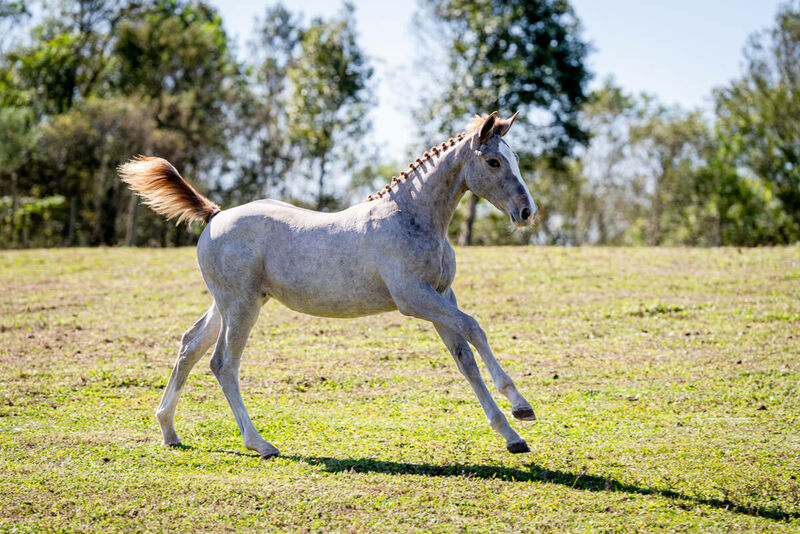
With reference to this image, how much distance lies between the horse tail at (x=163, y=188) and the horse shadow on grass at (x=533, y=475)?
2.83 metres

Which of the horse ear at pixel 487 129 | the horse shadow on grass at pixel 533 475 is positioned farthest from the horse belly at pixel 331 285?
the horse ear at pixel 487 129

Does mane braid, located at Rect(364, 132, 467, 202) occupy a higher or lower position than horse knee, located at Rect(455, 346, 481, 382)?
higher

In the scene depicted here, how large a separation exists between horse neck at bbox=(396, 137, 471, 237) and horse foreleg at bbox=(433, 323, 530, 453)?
3.27 ft

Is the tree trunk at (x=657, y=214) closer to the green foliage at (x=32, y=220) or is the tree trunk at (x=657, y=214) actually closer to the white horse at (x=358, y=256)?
the green foliage at (x=32, y=220)

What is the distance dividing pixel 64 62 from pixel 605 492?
42283 millimetres

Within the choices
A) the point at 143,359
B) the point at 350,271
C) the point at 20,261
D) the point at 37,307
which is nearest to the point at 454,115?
the point at 20,261

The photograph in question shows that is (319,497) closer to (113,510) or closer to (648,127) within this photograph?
(113,510)

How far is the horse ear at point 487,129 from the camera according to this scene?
6672 millimetres

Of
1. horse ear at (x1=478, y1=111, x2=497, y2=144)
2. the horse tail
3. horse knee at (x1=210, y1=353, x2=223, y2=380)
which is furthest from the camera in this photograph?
the horse tail

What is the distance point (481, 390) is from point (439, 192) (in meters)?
1.87

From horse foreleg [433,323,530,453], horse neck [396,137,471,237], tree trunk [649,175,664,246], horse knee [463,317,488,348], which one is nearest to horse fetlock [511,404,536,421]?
horse foreleg [433,323,530,453]

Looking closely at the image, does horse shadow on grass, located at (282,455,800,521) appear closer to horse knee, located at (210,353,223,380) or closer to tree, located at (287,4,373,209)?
horse knee, located at (210,353,223,380)

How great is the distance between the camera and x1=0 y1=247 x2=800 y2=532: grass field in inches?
228

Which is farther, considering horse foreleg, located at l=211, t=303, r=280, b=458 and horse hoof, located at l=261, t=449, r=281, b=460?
horse foreleg, located at l=211, t=303, r=280, b=458
